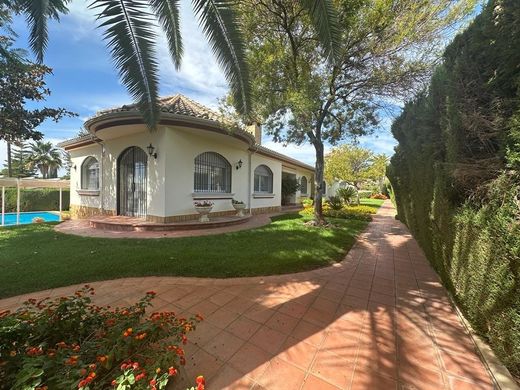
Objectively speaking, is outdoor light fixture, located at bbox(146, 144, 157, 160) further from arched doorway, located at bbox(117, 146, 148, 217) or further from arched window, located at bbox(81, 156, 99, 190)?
arched window, located at bbox(81, 156, 99, 190)

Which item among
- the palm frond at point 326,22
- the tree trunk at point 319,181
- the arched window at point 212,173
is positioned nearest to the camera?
the palm frond at point 326,22

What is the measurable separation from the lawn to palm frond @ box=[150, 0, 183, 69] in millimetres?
4398

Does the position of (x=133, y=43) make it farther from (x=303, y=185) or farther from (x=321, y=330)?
(x=303, y=185)

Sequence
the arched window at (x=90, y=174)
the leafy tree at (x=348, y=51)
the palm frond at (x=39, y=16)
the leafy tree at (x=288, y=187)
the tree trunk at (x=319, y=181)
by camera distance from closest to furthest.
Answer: the palm frond at (x=39, y=16)
the leafy tree at (x=348, y=51)
the tree trunk at (x=319, y=181)
the arched window at (x=90, y=174)
the leafy tree at (x=288, y=187)

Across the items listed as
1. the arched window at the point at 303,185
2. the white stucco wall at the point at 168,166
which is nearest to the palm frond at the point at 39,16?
the white stucco wall at the point at 168,166

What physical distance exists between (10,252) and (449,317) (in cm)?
933

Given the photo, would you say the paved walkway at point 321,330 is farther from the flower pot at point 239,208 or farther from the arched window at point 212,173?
the flower pot at point 239,208

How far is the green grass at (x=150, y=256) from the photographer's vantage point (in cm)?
444

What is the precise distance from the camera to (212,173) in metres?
11.3

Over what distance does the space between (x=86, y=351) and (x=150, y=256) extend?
3.70 metres

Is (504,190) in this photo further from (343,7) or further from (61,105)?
(61,105)

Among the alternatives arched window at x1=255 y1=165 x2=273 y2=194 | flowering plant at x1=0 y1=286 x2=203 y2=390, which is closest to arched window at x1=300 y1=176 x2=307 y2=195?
arched window at x1=255 y1=165 x2=273 y2=194

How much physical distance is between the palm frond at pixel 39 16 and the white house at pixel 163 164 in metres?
3.97

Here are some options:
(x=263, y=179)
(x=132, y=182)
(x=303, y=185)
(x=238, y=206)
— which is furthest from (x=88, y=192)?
(x=303, y=185)
